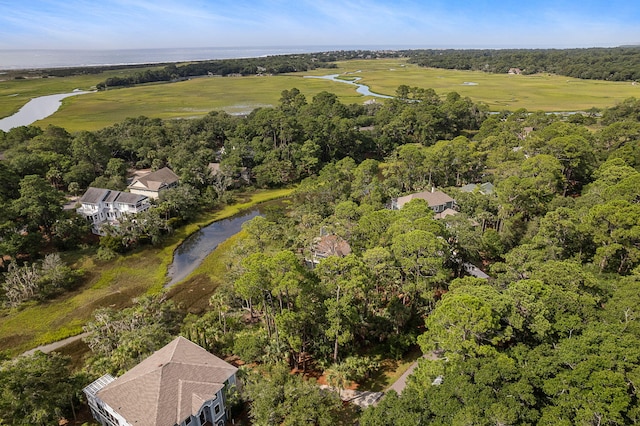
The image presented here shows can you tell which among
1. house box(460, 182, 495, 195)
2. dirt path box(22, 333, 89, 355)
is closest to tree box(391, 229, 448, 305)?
house box(460, 182, 495, 195)

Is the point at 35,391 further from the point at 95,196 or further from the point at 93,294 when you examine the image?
the point at 95,196

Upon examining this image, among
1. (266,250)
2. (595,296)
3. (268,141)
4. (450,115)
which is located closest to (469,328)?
(595,296)

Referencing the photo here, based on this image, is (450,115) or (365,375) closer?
(365,375)

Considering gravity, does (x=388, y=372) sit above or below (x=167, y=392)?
below

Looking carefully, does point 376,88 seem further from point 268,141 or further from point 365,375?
point 365,375

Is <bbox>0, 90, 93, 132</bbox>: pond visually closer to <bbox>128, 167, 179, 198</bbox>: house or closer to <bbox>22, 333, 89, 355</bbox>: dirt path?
<bbox>128, 167, 179, 198</bbox>: house

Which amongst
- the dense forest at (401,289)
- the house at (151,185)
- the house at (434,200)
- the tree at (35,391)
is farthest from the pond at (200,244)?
the house at (434,200)

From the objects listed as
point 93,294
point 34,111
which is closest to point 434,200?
point 93,294
